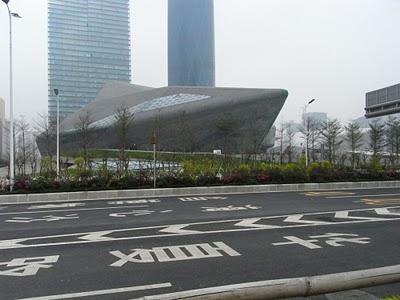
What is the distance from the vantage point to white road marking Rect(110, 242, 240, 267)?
22.9ft

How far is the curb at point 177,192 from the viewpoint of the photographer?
58.6 feet

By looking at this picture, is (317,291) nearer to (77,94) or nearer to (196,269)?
(196,269)

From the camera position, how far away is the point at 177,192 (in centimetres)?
1983

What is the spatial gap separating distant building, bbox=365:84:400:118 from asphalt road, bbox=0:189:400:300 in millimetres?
45138

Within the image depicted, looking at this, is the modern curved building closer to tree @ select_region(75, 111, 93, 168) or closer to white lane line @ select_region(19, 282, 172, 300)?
tree @ select_region(75, 111, 93, 168)

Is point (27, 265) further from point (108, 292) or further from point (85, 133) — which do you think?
point (85, 133)

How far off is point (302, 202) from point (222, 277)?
34.5 feet

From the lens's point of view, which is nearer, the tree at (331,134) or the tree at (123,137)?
the tree at (123,137)

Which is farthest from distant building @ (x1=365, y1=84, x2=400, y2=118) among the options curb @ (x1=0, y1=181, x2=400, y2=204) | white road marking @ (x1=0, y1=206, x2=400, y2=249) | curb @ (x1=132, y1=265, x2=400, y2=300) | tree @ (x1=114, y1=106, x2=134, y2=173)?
curb @ (x1=132, y1=265, x2=400, y2=300)

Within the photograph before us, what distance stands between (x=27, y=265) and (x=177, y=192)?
13189 millimetres

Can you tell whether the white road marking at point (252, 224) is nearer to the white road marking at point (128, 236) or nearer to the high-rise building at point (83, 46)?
the white road marking at point (128, 236)

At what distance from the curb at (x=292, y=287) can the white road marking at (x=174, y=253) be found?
2.71m

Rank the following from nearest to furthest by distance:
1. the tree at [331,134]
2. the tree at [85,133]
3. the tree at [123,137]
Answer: the tree at [123,137] < the tree at [85,133] < the tree at [331,134]

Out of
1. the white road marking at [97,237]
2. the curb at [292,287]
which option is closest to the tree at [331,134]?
the white road marking at [97,237]
